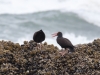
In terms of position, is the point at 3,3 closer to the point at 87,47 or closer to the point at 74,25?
the point at 74,25

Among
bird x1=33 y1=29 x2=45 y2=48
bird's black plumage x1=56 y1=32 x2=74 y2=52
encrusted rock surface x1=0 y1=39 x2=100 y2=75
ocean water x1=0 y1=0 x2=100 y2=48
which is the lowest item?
encrusted rock surface x1=0 y1=39 x2=100 y2=75

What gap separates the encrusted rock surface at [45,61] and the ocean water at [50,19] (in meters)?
15.9

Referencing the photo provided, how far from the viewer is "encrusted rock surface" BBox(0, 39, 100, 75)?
7414 mm

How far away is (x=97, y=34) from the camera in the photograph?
32.6 meters

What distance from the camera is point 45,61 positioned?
7.75 meters

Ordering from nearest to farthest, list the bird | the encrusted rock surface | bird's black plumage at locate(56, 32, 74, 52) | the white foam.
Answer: the encrusted rock surface, bird's black plumage at locate(56, 32, 74, 52), the bird, the white foam

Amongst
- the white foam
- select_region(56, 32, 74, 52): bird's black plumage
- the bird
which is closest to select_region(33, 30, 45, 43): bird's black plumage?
the bird

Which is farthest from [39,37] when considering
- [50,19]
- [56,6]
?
[56,6]

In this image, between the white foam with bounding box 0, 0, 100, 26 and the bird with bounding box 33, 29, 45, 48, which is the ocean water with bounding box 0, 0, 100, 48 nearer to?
the white foam with bounding box 0, 0, 100, 26

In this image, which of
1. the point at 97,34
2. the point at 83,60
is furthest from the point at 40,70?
the point at 97,34

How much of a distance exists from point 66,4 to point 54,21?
8474 mm

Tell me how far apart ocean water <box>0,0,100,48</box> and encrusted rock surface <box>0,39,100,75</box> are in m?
15.9

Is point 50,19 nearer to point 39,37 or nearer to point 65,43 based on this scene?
point 39,37

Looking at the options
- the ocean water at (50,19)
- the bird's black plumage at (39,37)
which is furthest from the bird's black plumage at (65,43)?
the ocean water at (50,19)
